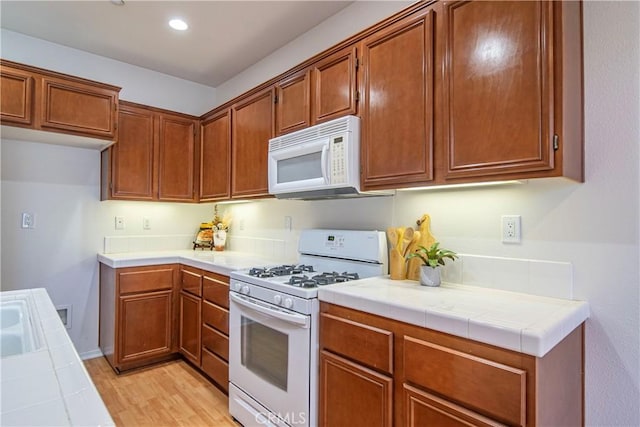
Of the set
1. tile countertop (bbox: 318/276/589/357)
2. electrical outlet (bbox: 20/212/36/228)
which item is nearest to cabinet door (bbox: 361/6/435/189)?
tile countertop (bbox: 318/276/589/357)

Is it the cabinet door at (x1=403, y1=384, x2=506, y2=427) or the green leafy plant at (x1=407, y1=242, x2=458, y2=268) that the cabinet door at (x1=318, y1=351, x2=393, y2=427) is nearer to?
the cabinet door at (x1=403, y1=384, x2=506, y2=427)

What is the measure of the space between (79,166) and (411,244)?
9.39 feet

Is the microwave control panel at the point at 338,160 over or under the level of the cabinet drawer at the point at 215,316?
over

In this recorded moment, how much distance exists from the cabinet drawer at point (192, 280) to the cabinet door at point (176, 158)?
2.55ft

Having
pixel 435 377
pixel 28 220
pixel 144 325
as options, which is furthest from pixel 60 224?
pixel 435 377

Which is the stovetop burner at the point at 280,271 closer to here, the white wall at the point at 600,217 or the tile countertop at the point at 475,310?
the tile countertop at the point at 475,310

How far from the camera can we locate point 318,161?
209 cm

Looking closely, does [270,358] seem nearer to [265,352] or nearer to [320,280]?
[265,352]

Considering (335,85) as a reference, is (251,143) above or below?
below

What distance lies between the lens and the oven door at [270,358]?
1700 mm

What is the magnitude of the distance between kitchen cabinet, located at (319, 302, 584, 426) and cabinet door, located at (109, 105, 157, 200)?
2.25 metres

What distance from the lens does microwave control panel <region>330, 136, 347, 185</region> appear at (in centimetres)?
191

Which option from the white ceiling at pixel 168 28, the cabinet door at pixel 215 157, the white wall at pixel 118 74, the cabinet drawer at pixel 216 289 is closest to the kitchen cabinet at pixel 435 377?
the cabinet drawer at pixel 216 289

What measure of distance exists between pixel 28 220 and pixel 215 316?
5.73ft
